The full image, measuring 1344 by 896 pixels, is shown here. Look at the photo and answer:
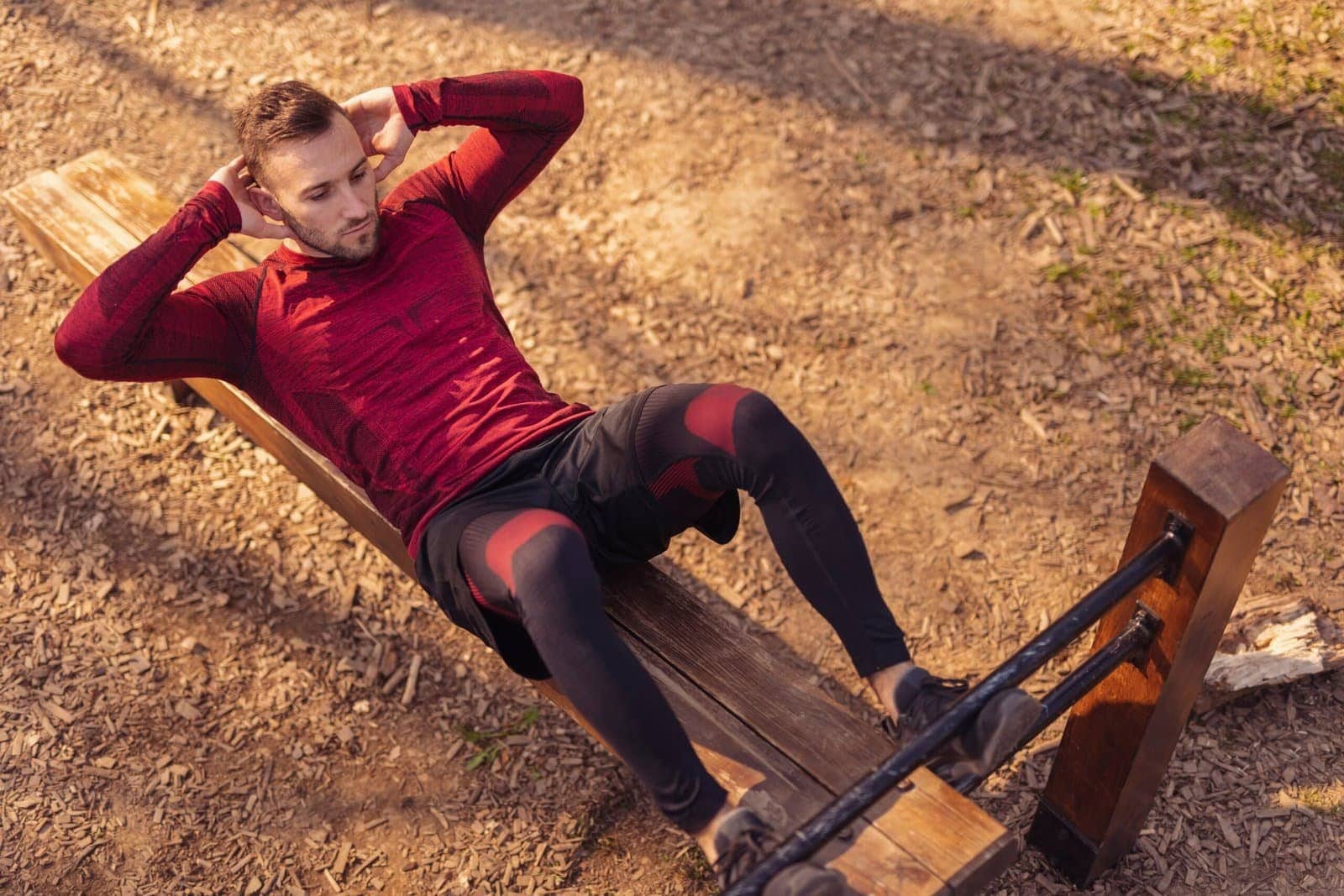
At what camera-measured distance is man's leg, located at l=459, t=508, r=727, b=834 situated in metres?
2.41

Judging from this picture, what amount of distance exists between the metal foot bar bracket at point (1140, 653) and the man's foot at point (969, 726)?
0.11 feet

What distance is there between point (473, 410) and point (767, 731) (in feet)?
3.37

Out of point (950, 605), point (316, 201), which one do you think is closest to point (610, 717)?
point (316, 201)

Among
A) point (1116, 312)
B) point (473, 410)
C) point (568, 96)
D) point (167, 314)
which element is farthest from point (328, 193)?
point (1116, 312)

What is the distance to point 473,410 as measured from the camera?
303 cm

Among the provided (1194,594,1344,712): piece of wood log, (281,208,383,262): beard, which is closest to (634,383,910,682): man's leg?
(281,208,383,262): beard

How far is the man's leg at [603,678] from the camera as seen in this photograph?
241 cm

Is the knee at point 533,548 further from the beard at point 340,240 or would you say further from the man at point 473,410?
the beard at point 340,240

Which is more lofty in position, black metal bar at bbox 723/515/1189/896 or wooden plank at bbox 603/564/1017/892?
black metal bar at bbox 723/515/1189/896

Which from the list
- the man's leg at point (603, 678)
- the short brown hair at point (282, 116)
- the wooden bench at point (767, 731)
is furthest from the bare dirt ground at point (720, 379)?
the short brown hair at point (282, 116)

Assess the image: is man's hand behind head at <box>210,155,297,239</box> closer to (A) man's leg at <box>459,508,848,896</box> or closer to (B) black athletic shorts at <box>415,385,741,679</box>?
(B) black athletic shorts at <box>415,385,741,679</box>

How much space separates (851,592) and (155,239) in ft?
5.93

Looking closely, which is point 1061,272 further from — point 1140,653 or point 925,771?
point 925,771

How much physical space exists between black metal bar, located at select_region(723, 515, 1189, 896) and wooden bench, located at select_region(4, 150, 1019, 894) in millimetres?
159
